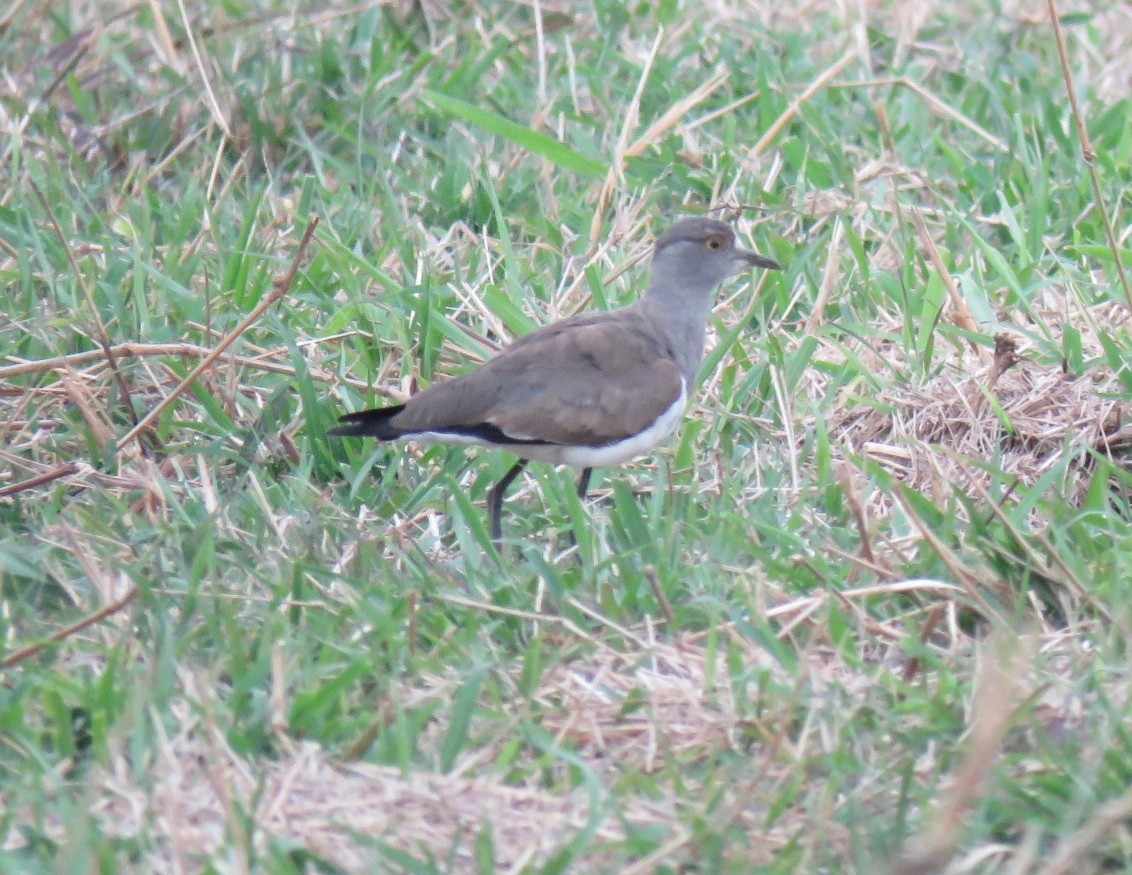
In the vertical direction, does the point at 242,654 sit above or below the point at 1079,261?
above

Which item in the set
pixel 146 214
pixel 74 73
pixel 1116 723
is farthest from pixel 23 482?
pixel 74 73

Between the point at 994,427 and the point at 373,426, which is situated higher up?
the point at 373,426

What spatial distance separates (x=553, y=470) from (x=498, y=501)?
A: 1.30ft

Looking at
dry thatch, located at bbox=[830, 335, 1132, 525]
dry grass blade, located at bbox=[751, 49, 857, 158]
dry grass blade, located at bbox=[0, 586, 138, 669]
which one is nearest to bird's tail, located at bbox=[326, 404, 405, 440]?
dry grass blade, located at bbox=[0, 586, 138, 669]

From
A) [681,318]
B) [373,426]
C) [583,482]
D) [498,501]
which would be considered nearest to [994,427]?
[681,318]

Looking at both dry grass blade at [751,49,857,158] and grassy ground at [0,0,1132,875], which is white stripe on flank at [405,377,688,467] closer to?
grassy ground at [0,0,1132,875]

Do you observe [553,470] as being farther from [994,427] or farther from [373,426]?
[994,427]

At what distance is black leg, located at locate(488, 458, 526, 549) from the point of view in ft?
14.1

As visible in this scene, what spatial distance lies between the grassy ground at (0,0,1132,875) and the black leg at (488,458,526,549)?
0.09 m

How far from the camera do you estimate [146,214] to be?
5953 millimetres

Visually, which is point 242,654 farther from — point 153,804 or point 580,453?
point 580,453

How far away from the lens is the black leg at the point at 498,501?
14.1 feet

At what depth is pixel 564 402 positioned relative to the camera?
433 cm

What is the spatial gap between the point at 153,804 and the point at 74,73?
468 centimetres
